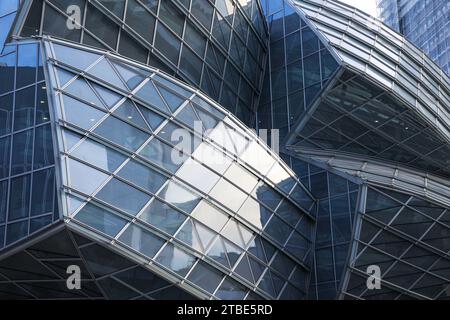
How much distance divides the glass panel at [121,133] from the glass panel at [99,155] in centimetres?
43

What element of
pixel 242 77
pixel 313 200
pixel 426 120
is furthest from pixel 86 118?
pixel 426 120

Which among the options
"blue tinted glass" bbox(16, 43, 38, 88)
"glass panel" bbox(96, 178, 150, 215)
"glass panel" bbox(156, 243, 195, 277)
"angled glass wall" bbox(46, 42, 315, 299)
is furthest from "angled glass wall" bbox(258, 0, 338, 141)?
"blue tinted glass" bbox(16, 43, 38, 88)

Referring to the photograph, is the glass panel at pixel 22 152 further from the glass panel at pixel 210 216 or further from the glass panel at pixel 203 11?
the glass panel at pixel 203 11

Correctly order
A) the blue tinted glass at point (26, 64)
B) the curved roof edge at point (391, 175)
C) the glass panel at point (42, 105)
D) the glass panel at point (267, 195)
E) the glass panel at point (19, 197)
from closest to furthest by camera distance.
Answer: the glass panel at point (19, 197), the glass panel at point (42, 105), the blue tinted glass at point (26, 64), the glass panel at point (267, 195), the curved roof edge at point (391, 175)

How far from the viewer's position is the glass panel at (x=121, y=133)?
22.4 metres

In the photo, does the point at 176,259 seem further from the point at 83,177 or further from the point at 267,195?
the point at 267,195

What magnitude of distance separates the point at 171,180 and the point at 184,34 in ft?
32.5

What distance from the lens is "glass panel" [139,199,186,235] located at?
22188 mm

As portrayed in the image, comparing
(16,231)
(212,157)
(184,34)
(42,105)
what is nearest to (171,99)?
(212,157)

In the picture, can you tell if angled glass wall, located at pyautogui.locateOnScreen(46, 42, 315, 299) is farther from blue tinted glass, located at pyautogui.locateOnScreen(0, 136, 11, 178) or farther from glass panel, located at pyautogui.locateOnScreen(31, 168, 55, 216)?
blue tinted glass, located at pyautogui.locateOnScreen(0, 136, 11, 178)

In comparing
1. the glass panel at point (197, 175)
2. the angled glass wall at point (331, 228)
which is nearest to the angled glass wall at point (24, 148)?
the glass panel at point (197, 175)

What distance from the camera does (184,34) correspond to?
3122 cm

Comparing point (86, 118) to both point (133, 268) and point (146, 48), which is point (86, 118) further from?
point (146, 48)

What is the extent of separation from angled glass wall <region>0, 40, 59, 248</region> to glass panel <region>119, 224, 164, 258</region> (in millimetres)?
2301
